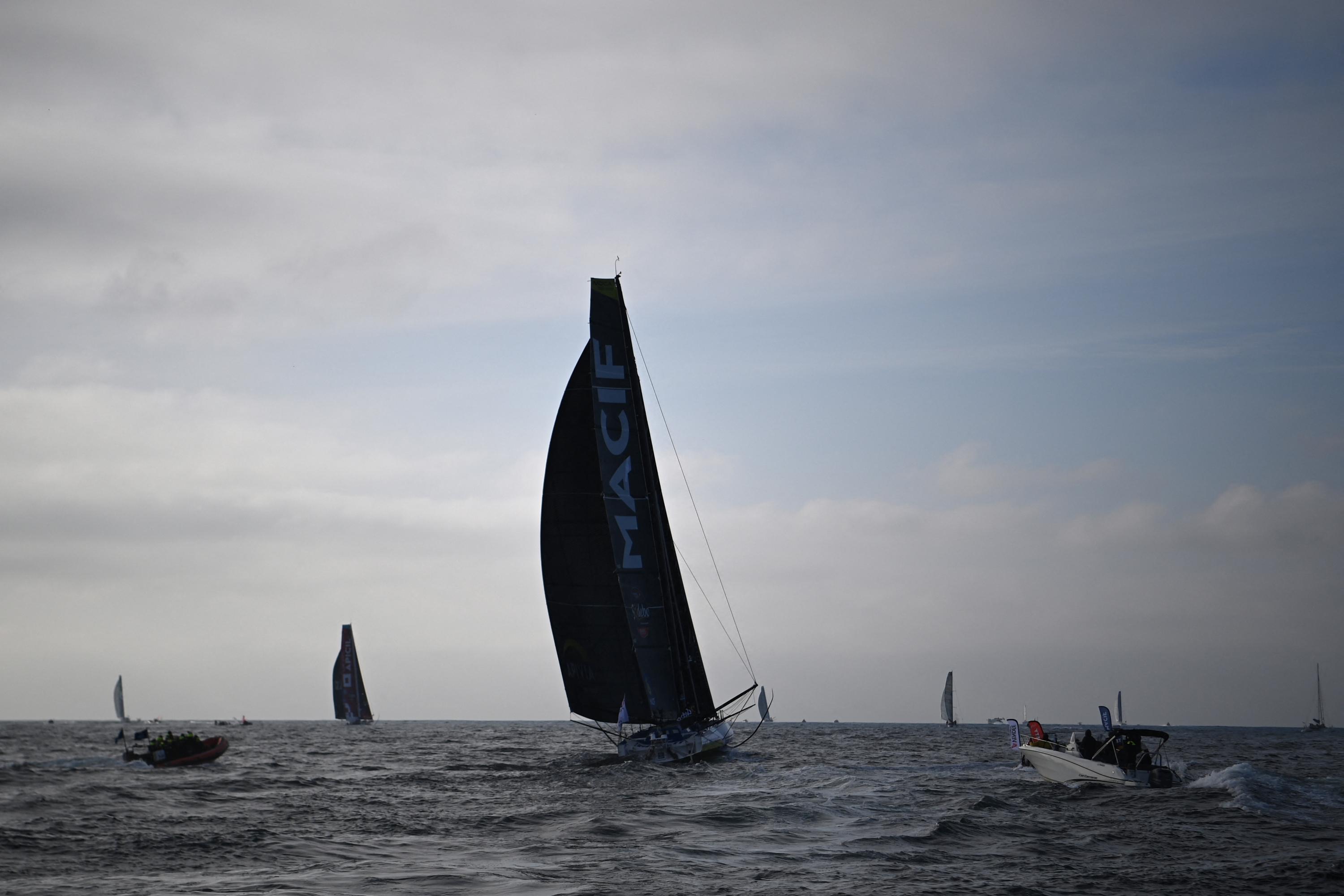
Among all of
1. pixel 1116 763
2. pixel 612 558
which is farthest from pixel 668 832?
pixel 612 558

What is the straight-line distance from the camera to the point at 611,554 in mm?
45219

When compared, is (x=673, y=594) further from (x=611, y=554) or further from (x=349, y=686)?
(x=349, y=686)

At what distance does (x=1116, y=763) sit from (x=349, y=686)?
377 feet

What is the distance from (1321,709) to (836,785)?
6241 inches

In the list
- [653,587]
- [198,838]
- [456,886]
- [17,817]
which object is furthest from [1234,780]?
[17,817]

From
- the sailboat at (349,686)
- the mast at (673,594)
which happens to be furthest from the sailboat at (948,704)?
the mast at (673,594)

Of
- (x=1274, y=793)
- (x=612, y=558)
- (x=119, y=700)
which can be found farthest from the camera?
(x=119, y=700)

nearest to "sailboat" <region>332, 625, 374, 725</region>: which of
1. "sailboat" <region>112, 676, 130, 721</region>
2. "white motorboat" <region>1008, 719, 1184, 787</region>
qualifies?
"sailboat" <region>112, 676, 130, 721</region>

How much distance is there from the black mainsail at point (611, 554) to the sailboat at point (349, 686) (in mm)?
84361

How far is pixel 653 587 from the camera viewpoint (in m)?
45.1

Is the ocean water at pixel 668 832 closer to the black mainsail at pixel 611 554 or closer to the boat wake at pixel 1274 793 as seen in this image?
the boat wake at pixel 1274 793

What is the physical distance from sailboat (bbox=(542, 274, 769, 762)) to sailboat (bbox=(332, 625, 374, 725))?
84392 millimetres

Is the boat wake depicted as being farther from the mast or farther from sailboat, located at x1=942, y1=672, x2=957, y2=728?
sailboat, located at x1=942, y1=672, x2=957, y2=728

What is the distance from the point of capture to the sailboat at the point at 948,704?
140 meters
